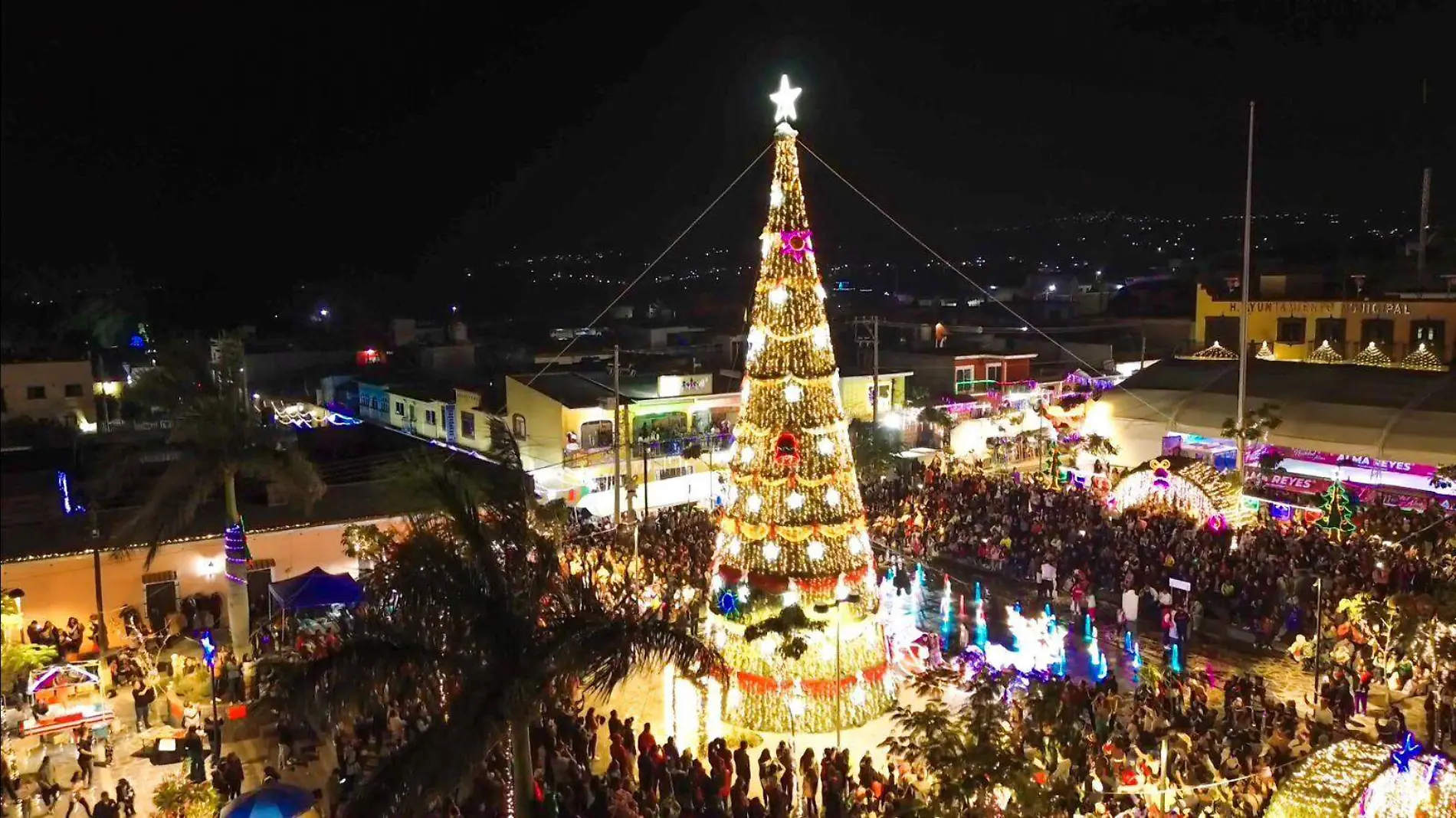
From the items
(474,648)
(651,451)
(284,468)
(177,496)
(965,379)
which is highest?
(965,379)

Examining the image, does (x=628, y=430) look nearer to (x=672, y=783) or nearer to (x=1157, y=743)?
(x=672, y=783)

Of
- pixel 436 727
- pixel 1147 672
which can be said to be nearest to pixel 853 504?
pixel 1147 672

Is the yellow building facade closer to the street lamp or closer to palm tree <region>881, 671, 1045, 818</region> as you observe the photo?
the street lamp

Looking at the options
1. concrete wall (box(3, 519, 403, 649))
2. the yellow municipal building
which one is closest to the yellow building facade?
concrete wall (box(3, 519, 403, 649))

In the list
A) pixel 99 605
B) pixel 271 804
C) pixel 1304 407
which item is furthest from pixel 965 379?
pixel 271 804

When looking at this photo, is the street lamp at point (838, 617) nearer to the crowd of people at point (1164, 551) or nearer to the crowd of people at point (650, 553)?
the crowd of people at point (650, 553)

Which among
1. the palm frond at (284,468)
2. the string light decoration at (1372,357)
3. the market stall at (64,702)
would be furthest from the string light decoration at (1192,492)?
the market stall at (64,702)
